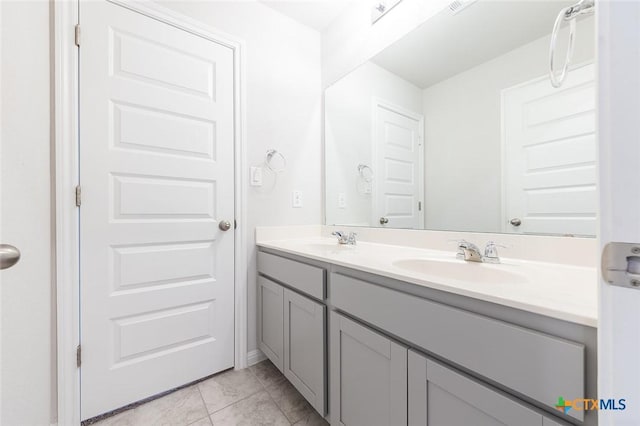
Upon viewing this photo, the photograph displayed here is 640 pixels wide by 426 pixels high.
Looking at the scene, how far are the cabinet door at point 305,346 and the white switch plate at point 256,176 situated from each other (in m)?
0.73

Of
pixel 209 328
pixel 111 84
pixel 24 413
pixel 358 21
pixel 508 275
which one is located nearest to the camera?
pixel 24 413

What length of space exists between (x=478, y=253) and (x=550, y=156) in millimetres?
442

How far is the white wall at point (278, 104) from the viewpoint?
5.36ft

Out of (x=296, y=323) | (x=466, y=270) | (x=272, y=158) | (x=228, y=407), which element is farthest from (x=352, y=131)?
(x=228, y=407)

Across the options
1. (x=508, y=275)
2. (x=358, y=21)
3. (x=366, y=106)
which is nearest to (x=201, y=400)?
(x=508, y=275)

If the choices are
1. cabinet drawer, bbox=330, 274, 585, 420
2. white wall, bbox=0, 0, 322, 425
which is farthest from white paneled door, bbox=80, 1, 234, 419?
cabinet drawer, bbox=330, 274, 585, 420

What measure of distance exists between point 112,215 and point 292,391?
51.9 inches

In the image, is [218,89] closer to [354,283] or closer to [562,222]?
[354,283]

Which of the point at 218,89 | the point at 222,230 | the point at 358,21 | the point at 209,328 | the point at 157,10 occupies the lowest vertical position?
the point at 209,328

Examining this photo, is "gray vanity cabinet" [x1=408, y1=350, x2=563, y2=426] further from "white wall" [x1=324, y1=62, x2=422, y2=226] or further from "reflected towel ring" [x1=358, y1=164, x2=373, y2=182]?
"reflected towel ring" [x1=358, y1=164, x2=373, y2=182]

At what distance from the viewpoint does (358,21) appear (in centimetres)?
167

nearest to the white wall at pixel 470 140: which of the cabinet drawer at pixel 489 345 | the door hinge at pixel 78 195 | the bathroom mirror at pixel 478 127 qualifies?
the bathroom mirror at pixel 478 127

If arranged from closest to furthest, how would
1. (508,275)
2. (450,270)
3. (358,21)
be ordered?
(508,275), (450,270), (358,21)

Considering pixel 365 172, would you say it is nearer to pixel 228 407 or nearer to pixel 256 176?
pixel 256 176
